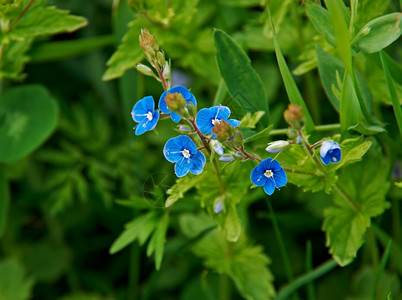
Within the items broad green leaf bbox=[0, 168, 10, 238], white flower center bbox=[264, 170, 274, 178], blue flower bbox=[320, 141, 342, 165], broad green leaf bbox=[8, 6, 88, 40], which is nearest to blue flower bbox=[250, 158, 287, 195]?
white flower center bbox=[264, 170, 274, 178]

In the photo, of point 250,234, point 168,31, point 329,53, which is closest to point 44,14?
point 168,31

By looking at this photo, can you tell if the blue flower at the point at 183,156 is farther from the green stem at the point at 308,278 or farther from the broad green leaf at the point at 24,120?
the broad green leaf at the point at 24,120

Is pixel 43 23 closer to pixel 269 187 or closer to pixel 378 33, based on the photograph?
pixel 269 187

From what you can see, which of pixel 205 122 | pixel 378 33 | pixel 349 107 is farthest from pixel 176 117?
pixel 378 33

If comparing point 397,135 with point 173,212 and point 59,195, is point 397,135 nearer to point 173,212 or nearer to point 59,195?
point 173,212

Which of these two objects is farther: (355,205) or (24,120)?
(24,120)

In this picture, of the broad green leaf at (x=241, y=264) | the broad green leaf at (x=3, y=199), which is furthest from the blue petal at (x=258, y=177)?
the broad green leaf at (x=3, y=199)
